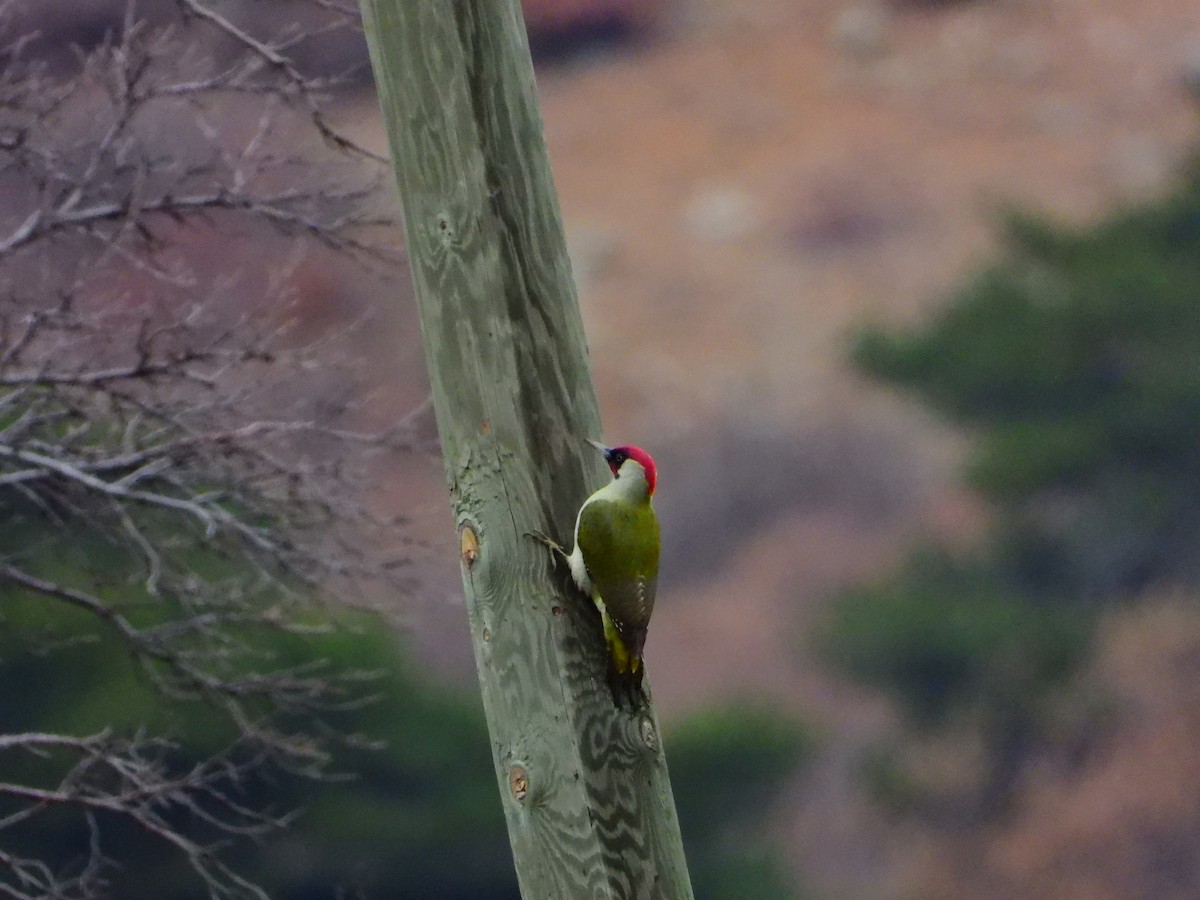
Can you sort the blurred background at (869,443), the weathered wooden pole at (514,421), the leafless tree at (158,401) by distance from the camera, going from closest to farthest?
the weathered wooden pole at (514,421)
the leafless tree at (158,401)
the blurred background at (869,443)

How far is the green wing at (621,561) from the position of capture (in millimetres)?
1713

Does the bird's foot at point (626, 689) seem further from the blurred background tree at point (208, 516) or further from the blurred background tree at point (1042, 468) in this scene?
the blurred background tree at point (1042, 468)

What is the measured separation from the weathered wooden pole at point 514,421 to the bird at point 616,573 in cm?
2

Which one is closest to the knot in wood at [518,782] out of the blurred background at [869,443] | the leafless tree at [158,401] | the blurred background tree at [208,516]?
the blurred background tree at [208,516]

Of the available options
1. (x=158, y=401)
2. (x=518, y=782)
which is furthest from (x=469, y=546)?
(x=158, y=401)

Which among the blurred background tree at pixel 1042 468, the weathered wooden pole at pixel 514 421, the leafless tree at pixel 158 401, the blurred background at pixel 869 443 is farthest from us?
the blurred background tree at pixel 1042 468

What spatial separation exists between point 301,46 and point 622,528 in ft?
12.0

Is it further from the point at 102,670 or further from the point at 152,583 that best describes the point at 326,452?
the point at 102,670

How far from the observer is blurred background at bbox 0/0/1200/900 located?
18.9 ft

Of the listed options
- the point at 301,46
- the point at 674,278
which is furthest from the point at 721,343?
the point at 301,46

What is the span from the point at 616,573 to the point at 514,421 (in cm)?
22

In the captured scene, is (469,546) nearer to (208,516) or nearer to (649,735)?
(649,735)

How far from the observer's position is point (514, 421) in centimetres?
170

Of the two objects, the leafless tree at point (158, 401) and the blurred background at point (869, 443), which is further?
the blurred background at point (869, 443)
